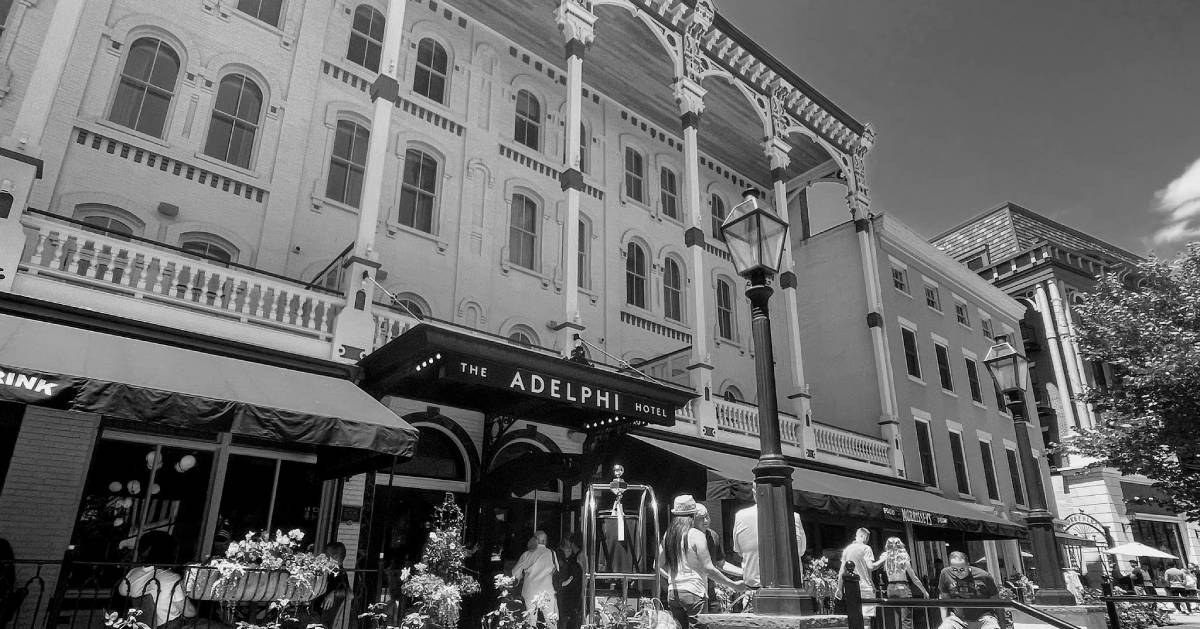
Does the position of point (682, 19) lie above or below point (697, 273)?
above

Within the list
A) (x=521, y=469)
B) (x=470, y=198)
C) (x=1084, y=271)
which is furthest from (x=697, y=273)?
(x=1084, y=271)

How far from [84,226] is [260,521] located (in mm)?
4739

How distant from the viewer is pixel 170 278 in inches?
396

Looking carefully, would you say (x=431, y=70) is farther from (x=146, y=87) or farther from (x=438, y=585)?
(x=438, y=585)

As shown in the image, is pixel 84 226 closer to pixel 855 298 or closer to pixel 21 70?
pixel 21 70

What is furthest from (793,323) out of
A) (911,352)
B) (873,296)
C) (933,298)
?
(933,298)

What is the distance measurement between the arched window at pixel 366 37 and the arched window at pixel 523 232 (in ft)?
14.2

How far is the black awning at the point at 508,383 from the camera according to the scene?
9773 millimetres

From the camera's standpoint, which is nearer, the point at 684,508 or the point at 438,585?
the point at 684,508

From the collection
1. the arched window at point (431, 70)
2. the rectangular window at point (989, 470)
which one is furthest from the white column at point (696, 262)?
the rectangular window at point (989, 470)

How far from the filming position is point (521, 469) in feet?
39.8

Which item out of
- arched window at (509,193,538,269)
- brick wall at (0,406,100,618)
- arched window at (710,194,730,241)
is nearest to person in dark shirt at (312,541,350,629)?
brick wall at (0,406,100,618)

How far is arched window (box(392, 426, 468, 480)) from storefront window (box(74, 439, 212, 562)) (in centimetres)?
325

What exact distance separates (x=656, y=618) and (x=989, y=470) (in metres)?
23.1
